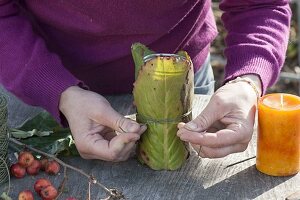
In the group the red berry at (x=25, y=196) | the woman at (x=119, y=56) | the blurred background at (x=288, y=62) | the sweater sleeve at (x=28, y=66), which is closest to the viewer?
the red berry at (x=25, y=196)

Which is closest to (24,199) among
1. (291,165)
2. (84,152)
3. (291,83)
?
(84,152)

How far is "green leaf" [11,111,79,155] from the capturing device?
1.43 meters

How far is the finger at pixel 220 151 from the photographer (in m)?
1.34

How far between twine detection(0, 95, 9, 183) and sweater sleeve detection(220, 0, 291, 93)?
0.51m

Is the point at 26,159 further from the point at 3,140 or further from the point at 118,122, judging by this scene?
the point at 118,122

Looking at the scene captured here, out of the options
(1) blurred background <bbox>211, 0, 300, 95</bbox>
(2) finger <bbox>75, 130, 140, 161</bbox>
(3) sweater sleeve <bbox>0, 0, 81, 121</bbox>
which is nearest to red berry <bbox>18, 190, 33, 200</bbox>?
(2) finger <bbox>75, 130, 140, 161</bbox>

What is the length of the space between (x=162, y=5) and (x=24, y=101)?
0.40m

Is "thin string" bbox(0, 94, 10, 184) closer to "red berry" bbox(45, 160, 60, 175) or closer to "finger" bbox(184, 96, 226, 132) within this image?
"red berry" bbox(45, 160, 60, 175)

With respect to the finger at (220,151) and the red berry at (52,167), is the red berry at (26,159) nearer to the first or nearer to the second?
the red berry at (52,167)

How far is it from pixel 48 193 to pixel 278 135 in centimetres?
46

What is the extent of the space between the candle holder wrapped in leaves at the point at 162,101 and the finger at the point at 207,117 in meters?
0.03

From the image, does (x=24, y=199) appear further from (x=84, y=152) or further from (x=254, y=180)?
(x=254, y=180)

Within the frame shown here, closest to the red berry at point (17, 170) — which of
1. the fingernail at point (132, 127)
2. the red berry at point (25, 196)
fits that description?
the red berry at point (25, 196)

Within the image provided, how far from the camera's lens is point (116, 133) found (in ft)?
4.72
